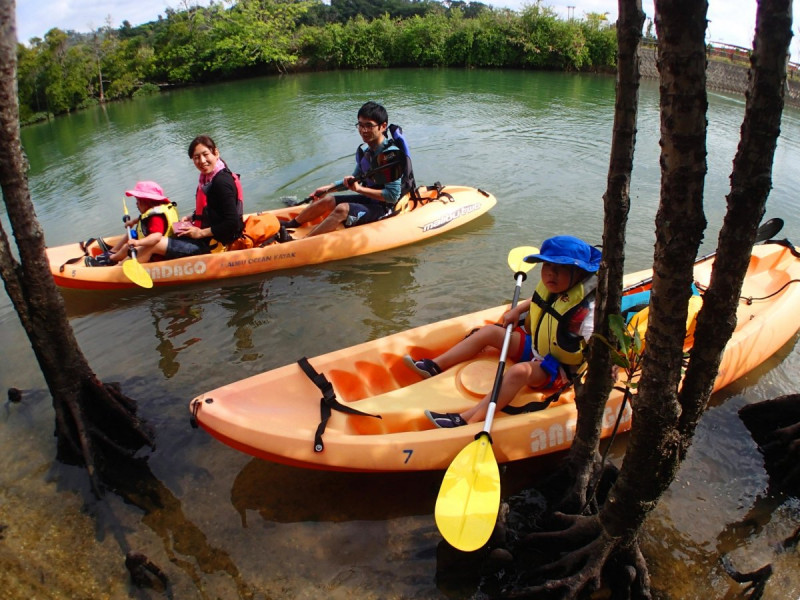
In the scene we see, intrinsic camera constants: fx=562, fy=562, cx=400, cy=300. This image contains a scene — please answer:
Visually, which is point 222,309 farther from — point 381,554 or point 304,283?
point 381,554

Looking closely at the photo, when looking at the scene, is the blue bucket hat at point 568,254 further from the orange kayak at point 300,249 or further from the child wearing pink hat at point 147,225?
the child wearing pink hat at point 147,225

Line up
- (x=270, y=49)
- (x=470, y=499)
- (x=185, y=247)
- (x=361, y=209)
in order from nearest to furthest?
(x=470, y=499) → (x=185, y=247) → (x=361, y=209) → (x=270, y=49)

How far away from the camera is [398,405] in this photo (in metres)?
3.77

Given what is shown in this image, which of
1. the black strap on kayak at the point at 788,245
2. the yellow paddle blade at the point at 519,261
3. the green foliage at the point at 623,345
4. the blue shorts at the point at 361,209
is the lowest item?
the black strap on kayak at the point at 788,245

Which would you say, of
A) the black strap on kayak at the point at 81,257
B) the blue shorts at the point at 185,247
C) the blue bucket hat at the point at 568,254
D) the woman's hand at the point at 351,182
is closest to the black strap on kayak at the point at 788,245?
the blue bucket hat at the point at 568,254

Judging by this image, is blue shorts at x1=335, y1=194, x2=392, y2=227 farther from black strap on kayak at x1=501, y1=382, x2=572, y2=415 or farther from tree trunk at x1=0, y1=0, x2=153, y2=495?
black strap on kayak at x1=501, y1=382, x2=572, y2=415

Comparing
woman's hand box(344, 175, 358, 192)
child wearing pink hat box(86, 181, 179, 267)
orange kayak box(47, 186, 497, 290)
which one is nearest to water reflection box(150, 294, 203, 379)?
orange kayak box(47, 186, 497, 290)

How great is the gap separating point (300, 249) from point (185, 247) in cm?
127

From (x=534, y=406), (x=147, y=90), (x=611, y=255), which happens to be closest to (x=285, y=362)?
(x=534, y=406)

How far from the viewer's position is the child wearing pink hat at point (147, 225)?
584 centimetres

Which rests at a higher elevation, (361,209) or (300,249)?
(361,209)

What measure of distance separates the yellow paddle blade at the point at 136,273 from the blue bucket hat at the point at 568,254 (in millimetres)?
3967

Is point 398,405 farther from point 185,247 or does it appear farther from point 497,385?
point 185,247

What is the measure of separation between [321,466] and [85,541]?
1440mm
